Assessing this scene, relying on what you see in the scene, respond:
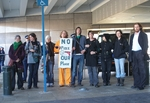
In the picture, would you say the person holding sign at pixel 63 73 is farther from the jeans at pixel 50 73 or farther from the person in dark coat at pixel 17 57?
the person in dark coat at pixel 17 57

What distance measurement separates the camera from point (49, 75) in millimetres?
9336

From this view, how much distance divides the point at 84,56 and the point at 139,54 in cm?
202

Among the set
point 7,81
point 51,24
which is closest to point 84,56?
point 7,81

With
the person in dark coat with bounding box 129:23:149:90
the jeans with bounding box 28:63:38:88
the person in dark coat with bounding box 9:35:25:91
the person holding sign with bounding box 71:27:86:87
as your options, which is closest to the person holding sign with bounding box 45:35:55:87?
the jeans with bounding box 28:63:38:88

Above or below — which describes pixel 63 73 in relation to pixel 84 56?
below

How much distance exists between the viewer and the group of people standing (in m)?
8.56

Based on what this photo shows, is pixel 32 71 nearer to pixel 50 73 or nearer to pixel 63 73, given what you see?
pixel 50 73

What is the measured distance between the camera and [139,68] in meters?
8.53

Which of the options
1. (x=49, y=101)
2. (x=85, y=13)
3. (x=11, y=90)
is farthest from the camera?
(x=85, y=13)

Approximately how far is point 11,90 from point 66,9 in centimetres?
1137

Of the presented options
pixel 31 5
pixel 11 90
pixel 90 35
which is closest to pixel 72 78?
pixel 90 35

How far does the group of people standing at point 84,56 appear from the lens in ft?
28.1

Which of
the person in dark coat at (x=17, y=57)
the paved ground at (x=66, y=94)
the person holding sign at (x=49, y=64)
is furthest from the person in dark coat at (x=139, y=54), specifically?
the person in dark coat at (x=17, y=57)

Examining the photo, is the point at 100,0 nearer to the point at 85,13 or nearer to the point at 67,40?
the point at 85,13
